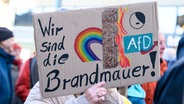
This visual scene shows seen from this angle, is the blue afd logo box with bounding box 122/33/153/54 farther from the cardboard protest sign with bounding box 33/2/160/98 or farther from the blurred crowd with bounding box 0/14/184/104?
the blurred crowd with bounding box 0/14/184/104

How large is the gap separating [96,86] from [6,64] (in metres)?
2.88

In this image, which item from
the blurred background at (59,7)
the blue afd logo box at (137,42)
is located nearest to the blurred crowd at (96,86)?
the blue afd logo box at (137,42)

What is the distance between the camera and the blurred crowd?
5.24ft

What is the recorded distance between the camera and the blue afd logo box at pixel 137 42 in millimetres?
2592

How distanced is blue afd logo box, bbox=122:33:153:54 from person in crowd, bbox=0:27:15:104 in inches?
105

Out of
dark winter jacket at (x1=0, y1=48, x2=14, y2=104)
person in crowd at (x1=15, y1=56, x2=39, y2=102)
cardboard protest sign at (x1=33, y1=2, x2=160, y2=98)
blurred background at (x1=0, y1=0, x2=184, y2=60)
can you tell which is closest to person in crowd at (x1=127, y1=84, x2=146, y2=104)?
cardboard protest sign at (x1=33, y1=2, x2=160, y2=98)

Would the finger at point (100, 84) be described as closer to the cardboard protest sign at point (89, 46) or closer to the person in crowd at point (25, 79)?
the cardboard protest sign at point (89, 46)

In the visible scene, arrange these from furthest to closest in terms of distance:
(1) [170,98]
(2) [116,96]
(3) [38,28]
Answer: (2) [116,96]
(3) [38,28]
(1) [170,98]

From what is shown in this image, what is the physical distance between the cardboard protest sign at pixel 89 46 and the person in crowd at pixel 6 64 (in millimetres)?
2518

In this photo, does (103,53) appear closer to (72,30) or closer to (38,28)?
(72,30)

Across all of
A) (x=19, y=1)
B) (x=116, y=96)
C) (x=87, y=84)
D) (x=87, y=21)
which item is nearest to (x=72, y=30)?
(x=87, y=21)

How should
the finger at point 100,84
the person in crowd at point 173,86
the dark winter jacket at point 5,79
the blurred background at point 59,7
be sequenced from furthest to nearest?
the blurred background at point 59,7 → the dark winter jacket at point 5,79 → the finger at point 100,84 → the person in crowd at point 173,86

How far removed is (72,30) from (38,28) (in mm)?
173

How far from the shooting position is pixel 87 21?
258 cm
